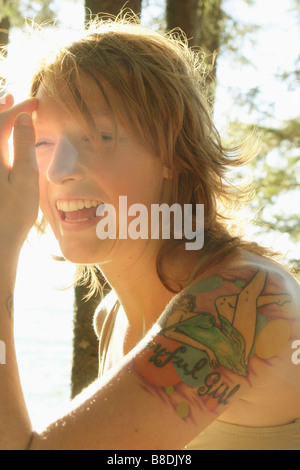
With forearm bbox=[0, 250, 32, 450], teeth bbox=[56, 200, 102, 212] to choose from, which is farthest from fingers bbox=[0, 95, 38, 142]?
forearm bbox=[0, 250, 32, 450]

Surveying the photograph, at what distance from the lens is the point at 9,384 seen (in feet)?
5.24

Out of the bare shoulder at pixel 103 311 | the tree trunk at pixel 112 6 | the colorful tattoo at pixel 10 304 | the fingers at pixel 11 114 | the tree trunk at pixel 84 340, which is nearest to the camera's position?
the colorful tattoo at pixel 10 304

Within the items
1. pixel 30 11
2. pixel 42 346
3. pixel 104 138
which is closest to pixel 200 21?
pixel 30 11

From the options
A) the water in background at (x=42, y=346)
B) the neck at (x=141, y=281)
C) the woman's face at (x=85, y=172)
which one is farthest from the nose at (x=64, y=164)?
the water in background at (x=42, y=346)

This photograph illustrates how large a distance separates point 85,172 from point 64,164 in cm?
8

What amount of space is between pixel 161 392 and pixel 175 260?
69 cm

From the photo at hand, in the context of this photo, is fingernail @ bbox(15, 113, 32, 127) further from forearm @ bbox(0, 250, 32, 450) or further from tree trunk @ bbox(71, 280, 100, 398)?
tree trunk @ bbox(71, 280, 100, 398)

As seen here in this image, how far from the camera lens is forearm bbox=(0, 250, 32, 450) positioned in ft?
4.95

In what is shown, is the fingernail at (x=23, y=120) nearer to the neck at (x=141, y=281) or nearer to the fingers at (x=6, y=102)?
the fingers at (x=6, y=102)

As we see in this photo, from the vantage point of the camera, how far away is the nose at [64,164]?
6.59 ft

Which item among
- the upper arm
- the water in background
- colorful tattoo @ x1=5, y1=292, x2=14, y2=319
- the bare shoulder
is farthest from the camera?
the water in background

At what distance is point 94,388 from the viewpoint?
156 centimetres

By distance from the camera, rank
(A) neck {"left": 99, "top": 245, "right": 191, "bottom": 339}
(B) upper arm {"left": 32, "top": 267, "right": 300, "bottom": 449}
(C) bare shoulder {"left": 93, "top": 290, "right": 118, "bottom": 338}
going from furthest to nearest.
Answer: (C) bare shoulder {"left": 93, "top": 290, "right": 118, "bottom": 338} < (A) neck {"left": 99, "top": 245, "right": 191, "bottom": 339} < (B) upper arm {"left": 32, "top": 267, "right": 300, "bottom": 449}

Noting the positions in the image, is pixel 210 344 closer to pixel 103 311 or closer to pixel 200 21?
pixel 103 311
